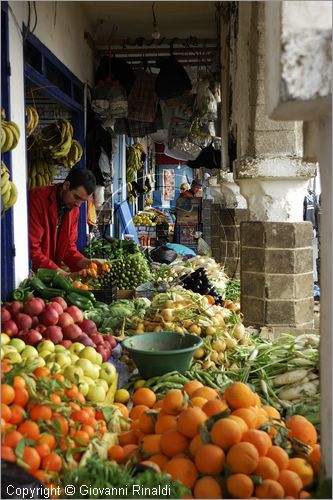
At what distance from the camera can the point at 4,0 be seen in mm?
4250

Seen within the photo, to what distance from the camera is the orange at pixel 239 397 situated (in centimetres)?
239

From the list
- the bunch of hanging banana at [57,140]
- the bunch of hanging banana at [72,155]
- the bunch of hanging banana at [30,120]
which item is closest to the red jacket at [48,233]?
the bunch of hanging banana at [30,120]

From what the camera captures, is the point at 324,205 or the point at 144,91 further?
the point at 144,91

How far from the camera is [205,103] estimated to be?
917 centimetres

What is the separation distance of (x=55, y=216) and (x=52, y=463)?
3833 millimetres

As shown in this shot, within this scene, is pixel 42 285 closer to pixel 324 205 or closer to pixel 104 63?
pixel 324 205

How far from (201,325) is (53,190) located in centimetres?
252

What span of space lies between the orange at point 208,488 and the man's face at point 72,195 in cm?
389

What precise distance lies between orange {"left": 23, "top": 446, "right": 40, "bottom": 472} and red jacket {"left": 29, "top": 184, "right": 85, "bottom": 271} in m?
3.25

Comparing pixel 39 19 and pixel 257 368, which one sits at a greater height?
pixel 39 19

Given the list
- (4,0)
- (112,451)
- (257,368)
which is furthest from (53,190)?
(112,451)

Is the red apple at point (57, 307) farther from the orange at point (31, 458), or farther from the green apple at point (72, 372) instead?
the orange at point (31, 458)

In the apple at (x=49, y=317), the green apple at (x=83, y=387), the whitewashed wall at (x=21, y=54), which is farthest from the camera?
the whitewashed wall at (x=21, y=54)

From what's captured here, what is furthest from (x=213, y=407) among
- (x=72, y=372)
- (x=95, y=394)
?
(x=72, y=372)
